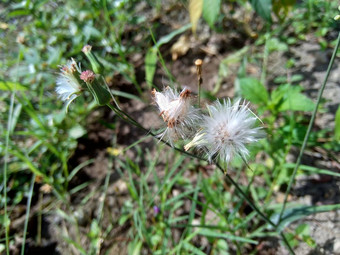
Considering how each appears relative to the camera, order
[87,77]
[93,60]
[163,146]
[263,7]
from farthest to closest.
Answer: [163,146]
[263,7]
[93,60]
[87,77]

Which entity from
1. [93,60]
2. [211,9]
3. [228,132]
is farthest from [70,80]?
[211,9]

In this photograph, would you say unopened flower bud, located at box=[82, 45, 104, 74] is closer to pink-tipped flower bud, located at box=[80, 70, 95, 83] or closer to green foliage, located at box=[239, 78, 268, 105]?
pink-tipped flower bud, located at box=[80, 70, 95, 83]

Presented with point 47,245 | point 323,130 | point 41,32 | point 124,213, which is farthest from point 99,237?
point 41,32

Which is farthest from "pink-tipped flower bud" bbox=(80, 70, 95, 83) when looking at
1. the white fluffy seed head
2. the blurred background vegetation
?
the blurred background vegetation

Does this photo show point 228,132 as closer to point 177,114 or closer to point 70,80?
point 177,114

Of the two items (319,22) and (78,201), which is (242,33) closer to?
(319,22)

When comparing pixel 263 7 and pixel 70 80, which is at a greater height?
pixel 70 80

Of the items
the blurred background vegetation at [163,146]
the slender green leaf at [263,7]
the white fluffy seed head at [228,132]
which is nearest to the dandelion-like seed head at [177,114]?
the white fluffy seed head at [228,132]
